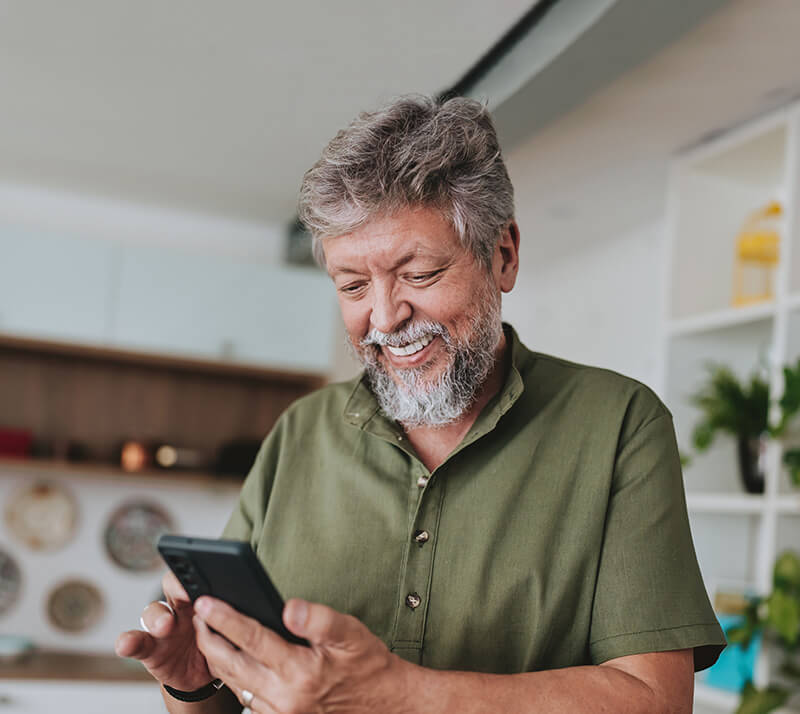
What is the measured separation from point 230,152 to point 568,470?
2.82 metres

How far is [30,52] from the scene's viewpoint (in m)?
3.06

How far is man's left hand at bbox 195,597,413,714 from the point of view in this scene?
946mm

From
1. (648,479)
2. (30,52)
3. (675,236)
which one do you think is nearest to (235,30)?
(30,52)

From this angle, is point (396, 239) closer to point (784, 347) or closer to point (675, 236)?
point (784, 347)

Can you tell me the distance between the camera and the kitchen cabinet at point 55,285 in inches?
165

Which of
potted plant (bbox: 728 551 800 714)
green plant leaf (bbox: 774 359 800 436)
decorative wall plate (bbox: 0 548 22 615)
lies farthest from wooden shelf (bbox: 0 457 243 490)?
green plant leaf (bbox: 774 359 800 436)

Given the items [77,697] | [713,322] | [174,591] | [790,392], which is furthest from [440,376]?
[77,697]

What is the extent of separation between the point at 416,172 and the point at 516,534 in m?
0.47

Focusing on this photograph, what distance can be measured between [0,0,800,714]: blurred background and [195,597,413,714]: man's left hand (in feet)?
5.78

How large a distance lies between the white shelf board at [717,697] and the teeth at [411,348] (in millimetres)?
1994

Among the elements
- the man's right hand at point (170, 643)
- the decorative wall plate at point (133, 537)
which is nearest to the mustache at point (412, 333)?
the man's right hand at point (170, 643)

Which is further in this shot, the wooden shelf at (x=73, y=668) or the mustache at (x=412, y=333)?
the wooden shelf at (x=73, y=668)

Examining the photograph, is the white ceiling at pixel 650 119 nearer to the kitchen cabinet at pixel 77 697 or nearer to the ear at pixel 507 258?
the ear at pixel 507 258

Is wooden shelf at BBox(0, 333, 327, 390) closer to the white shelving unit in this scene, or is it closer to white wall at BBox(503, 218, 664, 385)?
white wall at BBox(503, 218, 664, 385)
